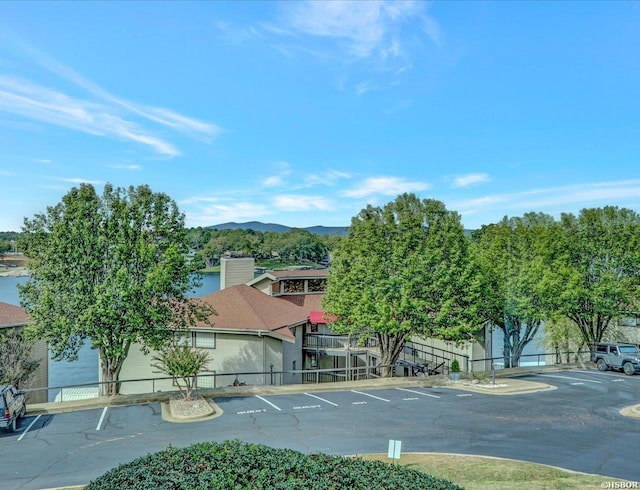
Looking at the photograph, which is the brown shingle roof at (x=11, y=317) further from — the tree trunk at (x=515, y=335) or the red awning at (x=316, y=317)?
the tree trunk at (x=515, y=335)

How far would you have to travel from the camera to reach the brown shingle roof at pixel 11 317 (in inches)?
1110

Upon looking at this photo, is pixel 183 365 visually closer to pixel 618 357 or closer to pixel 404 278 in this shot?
pixel 404 278

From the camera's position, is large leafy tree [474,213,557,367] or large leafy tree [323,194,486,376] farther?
large leafy tree [474,213,557,367]

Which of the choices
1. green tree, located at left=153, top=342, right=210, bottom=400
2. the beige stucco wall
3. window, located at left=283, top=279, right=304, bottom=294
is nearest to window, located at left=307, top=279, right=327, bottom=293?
window, located at left=283, top=279, right=304, bottom=294

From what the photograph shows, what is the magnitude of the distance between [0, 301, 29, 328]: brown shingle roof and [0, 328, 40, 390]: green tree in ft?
1.69

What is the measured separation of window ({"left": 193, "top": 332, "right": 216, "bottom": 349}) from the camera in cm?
3162

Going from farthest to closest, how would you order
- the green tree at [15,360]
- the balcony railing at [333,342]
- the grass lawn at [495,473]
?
the balcony railing at [333,342], the green tree at [15,360], the grass lawn at [495,473]

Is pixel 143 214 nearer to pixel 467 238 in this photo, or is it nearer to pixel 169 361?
pixel 169 361

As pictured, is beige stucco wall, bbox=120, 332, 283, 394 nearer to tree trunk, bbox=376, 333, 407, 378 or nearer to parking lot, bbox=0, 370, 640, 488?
parking lot, bbox=0, 370, 640, 488

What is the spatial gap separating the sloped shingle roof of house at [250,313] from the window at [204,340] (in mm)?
740

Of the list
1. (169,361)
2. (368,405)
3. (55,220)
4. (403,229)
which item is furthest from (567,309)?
(55,220)

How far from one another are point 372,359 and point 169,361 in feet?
69.1

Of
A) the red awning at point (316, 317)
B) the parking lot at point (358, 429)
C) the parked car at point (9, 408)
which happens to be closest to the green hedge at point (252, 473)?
the parking lot at point (358, 429)

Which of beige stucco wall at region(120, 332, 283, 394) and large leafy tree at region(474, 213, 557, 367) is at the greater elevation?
large leafy tree at region(474, 213, 557, 367)
